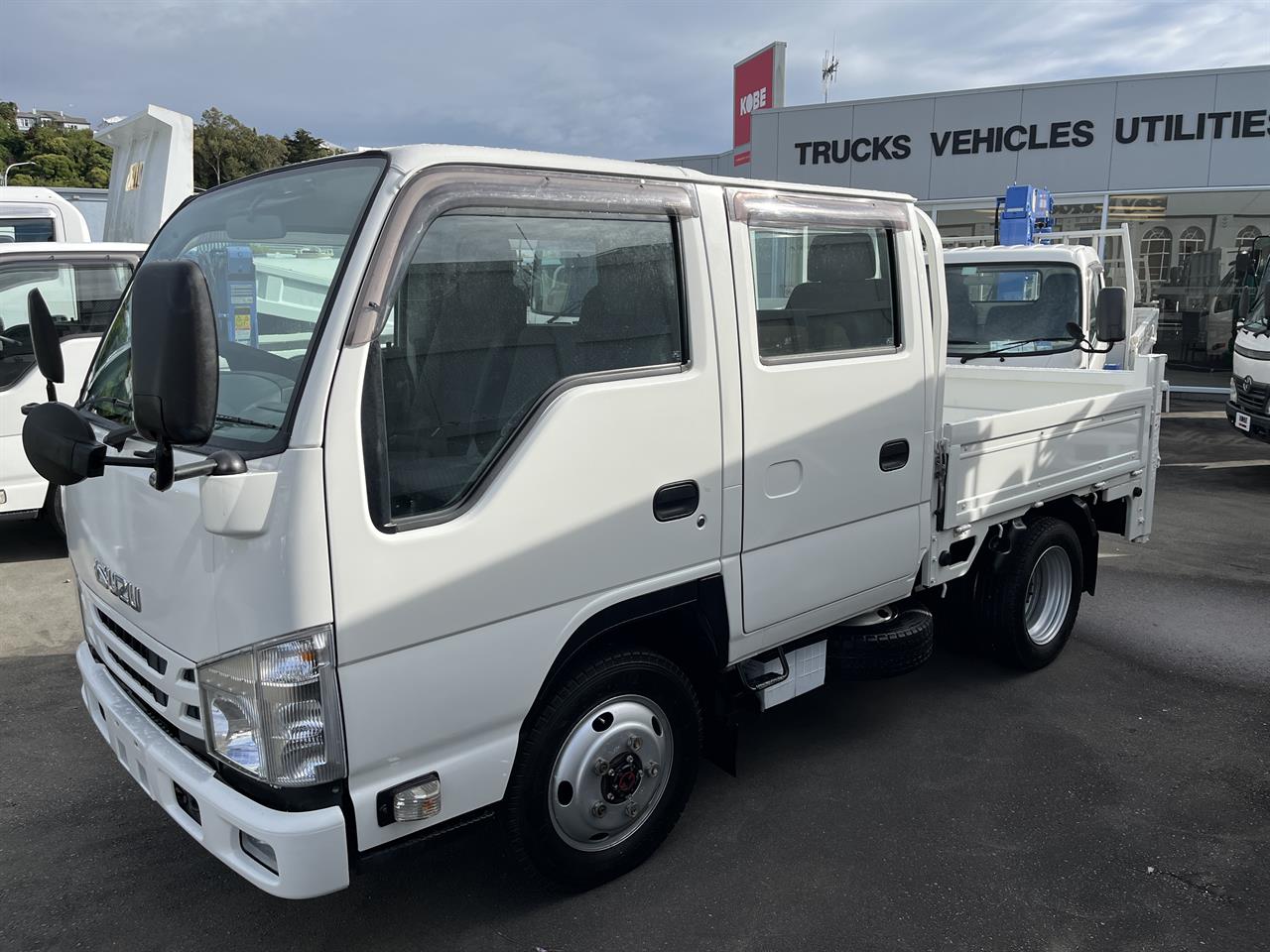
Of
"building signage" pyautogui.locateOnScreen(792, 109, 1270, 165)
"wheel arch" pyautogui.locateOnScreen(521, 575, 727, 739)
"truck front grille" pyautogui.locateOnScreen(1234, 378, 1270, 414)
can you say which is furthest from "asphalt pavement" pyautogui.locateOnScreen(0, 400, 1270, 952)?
"building signage" pyautogui.locateOnScreen(792, 109, 1270, 165)

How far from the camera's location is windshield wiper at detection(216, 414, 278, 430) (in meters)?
2.30

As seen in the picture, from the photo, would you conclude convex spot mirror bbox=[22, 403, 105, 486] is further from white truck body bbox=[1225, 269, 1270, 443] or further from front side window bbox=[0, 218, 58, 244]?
white truck body bbox=[1225, 269, 1270, 443]

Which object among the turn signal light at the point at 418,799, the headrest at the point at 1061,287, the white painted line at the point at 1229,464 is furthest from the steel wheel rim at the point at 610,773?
the white painted line at the point at 1229,464

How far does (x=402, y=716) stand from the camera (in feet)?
7.81

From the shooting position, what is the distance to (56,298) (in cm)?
643

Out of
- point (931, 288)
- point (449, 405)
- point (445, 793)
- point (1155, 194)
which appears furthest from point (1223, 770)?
point (1155, 194)

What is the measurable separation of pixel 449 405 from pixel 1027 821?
8.56 ft

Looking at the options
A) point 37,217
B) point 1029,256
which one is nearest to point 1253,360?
point 1029,256

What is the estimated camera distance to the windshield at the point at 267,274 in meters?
2.32

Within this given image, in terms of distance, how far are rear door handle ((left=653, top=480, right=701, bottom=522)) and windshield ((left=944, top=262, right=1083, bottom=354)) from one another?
5.25 m

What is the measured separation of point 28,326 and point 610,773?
565 centimetres

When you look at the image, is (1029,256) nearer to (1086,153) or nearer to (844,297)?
(844,297)

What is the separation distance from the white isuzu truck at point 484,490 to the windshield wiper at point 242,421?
0.01 metres

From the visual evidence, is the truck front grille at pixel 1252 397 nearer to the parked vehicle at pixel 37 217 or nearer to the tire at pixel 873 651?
the tire at pixel 873 651
